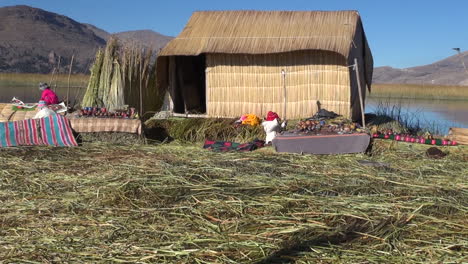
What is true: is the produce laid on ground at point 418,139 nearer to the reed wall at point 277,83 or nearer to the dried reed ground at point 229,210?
the dried reed ground at point 229,210

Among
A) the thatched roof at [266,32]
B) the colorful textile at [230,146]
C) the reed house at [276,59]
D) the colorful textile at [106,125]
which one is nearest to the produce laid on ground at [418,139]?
the reed house at [276,59]

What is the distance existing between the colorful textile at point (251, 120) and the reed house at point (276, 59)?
1.47ft

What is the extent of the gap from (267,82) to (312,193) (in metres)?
4.43

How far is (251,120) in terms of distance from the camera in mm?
8102

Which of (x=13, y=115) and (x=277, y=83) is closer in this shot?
(x=13, y=115)

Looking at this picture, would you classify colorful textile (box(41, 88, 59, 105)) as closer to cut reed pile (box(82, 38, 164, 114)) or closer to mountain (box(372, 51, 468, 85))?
cut reed pile (box(82, 38, 164, 114))

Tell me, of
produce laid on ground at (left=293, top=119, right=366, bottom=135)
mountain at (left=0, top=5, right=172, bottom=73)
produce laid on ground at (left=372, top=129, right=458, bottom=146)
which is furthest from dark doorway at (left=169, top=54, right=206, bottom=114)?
mountain at (left=0, top=5, right=172, bottom=73)

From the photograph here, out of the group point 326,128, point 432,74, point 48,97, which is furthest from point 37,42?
point 326,128

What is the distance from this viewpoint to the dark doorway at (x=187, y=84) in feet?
32.1

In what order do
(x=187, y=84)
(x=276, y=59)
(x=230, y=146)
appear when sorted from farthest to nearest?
(x=187, y=84) < (x=276, y=59) < (x=230, y=146)

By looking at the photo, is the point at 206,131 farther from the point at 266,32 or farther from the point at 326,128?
the point at 266,32

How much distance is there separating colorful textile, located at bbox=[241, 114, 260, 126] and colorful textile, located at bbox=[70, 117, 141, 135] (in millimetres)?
1621

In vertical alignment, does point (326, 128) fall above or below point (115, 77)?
below

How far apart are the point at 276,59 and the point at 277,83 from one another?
374 millimetres
